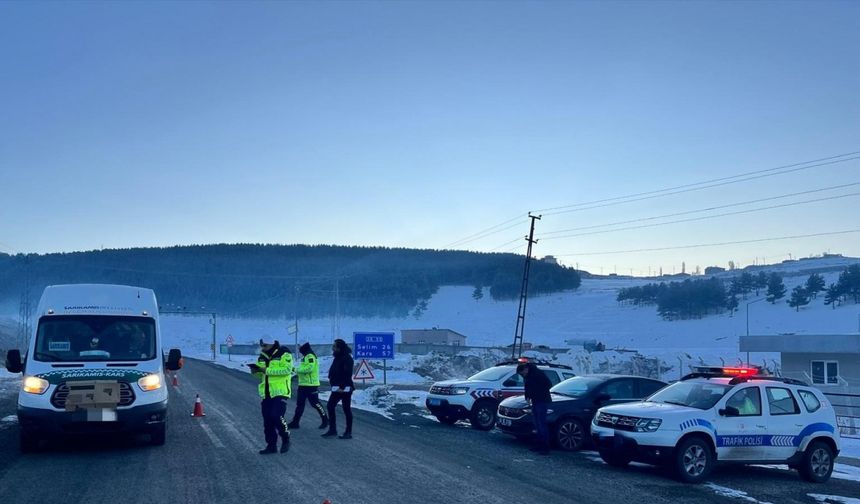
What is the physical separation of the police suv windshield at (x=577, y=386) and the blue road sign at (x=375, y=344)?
659 inches

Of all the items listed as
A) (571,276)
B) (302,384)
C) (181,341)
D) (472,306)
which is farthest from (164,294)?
(302,384)

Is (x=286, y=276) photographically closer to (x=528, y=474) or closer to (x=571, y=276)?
(x=571, y=276)

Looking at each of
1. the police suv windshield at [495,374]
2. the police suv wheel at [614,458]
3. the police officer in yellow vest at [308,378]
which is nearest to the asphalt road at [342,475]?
the police suv wheel at [614,458]

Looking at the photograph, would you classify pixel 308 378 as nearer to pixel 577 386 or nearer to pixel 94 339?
pixel 94 339

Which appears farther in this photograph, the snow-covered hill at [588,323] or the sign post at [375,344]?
the snow-covered hill at [588,323]

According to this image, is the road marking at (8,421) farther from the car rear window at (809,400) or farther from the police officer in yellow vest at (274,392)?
the car rear window at (809,400)

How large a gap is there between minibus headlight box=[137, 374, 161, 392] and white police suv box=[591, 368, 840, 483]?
7.43m

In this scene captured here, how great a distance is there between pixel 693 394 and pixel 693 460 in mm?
1456

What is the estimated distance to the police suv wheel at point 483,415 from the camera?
19.1 meters

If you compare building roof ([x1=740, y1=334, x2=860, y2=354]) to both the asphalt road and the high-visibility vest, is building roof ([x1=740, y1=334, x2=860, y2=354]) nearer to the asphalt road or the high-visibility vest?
the asphalt road

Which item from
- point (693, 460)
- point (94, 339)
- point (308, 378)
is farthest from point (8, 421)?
point (693, 460)

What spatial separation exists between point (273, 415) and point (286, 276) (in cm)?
17696

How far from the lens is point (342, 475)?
11.1 meters

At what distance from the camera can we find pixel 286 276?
187 metres
